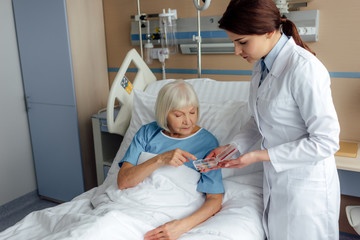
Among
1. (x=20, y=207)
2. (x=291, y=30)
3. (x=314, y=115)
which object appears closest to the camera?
(x=314, y=115)

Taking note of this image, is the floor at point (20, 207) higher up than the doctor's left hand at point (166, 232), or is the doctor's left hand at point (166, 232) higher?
A: the doctor's left hand at point (166, 232)

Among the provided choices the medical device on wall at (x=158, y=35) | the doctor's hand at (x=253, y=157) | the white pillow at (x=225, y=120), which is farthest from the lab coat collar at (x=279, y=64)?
the medical device on wall at (x=158, y=35)

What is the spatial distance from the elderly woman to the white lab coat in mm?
292

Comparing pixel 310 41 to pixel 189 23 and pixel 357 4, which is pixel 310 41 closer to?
pixel 357 4

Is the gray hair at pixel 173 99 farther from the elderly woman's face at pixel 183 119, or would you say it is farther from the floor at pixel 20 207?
the floor at pixel 20 207

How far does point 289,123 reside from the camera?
1.33m

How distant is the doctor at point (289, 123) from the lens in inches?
47.9

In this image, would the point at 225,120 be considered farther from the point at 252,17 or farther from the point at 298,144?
the point at 252,17

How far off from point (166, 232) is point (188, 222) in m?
0.12

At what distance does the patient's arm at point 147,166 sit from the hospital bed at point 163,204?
1.8 inches

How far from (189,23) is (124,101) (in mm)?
802

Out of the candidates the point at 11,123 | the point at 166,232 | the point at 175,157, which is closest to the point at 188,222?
the point at 166,232

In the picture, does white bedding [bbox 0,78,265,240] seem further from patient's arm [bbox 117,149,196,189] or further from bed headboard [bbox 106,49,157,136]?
bed headboard [bbox 106,49,157,136]

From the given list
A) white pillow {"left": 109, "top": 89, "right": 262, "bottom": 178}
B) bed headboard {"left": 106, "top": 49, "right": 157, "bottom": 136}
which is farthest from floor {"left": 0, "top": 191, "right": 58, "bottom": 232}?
white pillow {"left": 109, "top": 89, "right": 262, "bottom": 178}
